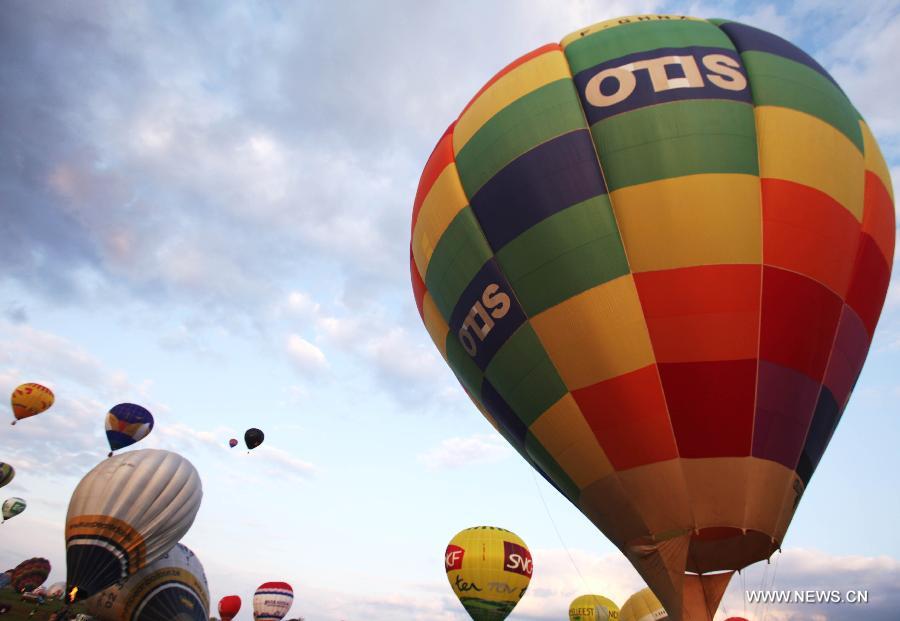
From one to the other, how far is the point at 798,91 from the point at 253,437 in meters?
25.5

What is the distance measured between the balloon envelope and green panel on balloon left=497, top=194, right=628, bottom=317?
19800 millimetres

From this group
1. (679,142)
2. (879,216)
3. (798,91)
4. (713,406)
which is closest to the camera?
(713,406)

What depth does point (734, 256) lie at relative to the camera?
8367 millimetres

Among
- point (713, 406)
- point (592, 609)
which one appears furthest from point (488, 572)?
point (713, 406)

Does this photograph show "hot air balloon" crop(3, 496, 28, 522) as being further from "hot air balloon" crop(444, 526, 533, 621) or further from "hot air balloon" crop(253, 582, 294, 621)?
"hot air balloon" crop(444, 526, 533, 621)

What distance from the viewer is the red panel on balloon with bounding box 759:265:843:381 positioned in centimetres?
824

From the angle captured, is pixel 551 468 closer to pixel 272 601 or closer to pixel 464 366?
pixel 464 366

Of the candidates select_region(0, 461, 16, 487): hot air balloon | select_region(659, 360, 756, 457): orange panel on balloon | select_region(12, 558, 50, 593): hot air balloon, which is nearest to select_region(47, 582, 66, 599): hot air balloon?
select_region(12, 558, 50, 593): hot air balloon

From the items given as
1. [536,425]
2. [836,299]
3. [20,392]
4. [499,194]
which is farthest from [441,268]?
[20,392]

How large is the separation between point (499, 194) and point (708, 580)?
6.37 metres

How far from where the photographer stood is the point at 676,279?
27.5ft

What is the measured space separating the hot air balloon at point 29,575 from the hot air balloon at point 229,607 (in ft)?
45.4

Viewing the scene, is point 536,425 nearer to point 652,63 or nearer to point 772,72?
point 652,63

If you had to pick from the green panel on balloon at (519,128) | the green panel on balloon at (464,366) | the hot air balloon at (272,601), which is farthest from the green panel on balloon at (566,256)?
the hot air balloon at (272,601)
